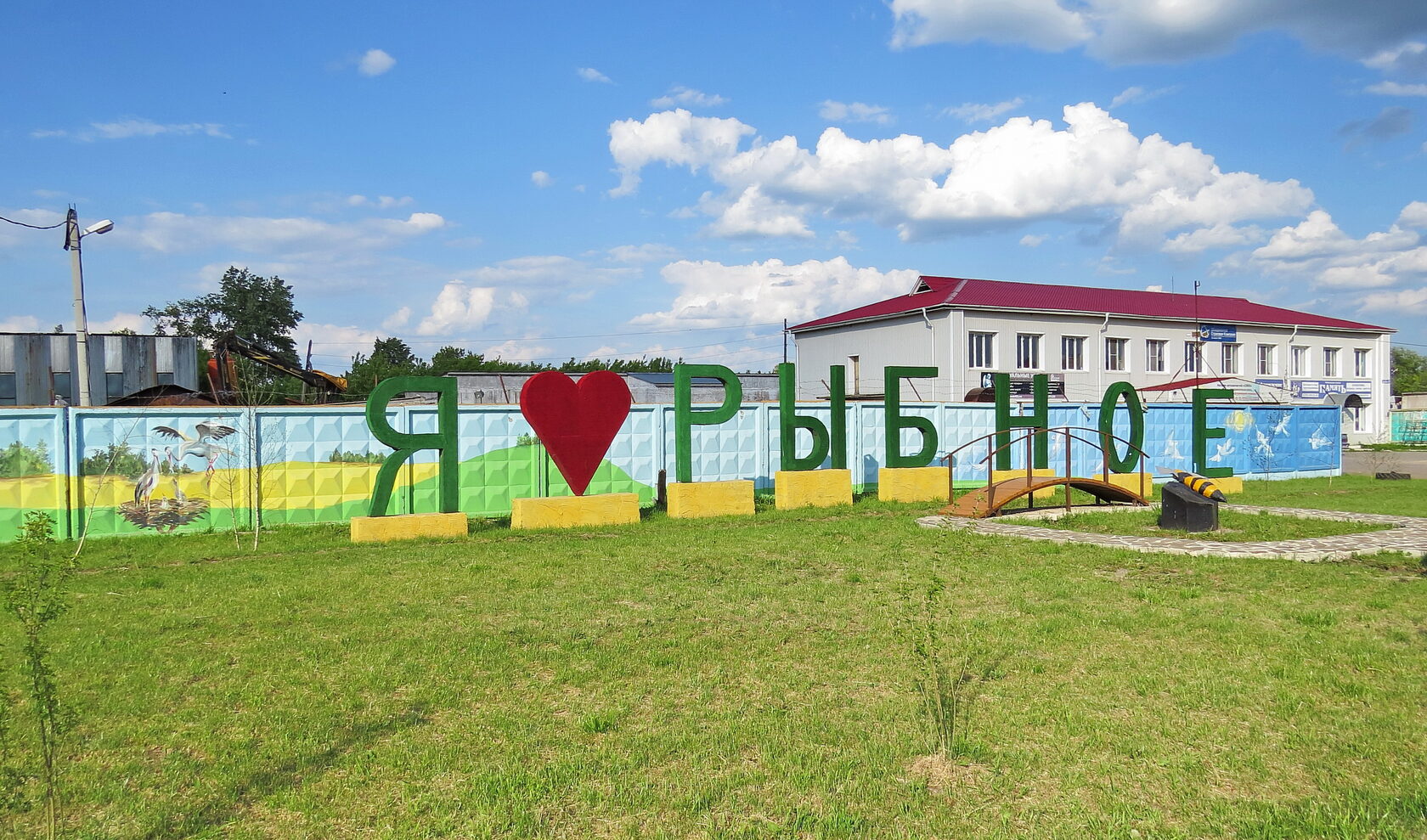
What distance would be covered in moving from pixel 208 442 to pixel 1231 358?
4301 cm

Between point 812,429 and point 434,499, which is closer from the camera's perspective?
point 434,499

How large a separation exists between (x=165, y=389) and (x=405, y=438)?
81.3 ft

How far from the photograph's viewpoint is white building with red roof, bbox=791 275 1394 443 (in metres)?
36.3

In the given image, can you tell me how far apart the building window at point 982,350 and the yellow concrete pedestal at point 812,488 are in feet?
67.4

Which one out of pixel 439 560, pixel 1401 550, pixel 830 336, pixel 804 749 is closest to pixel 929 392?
pixel 830 336

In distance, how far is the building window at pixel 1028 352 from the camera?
3725cm

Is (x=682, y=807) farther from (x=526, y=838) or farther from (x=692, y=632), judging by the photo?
(x=692, y=632)

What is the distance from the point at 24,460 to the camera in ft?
43.9

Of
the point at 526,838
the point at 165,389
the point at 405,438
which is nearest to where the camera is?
the point at 526,838

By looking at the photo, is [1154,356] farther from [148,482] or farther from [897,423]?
[148,482]


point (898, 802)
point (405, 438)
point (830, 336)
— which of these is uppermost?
point (830, 336)

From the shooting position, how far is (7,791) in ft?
13.1

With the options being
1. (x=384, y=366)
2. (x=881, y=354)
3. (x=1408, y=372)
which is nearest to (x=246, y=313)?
(x=384, y=366)

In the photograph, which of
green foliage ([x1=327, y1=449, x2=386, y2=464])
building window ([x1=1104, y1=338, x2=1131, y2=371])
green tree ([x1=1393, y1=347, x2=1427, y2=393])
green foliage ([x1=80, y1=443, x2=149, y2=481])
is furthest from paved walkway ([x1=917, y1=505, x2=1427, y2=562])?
green tree ([x1=1393, y1=347, x2=1427, y2=393])
